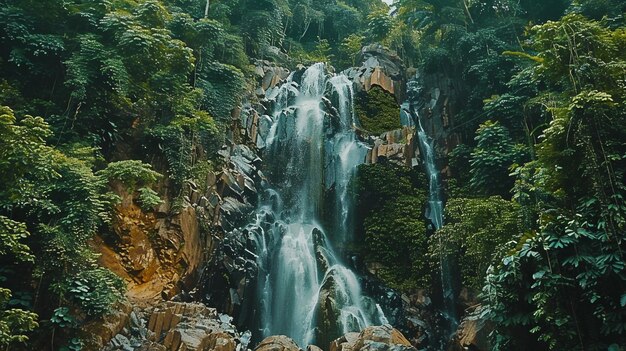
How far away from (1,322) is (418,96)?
1720cm

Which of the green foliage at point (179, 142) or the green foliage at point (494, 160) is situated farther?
the green foliage at point (494, 160)

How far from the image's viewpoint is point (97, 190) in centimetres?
941

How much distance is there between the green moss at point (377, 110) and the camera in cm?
1841

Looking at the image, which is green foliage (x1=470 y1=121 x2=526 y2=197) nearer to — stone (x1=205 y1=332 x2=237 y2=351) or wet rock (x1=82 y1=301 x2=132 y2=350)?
stone (x1=205 y1=332 x2=237 y2=351)

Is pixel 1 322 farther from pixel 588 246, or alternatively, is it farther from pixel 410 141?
pixel 410 141

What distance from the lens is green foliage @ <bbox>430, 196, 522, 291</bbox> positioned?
10086 millimetres

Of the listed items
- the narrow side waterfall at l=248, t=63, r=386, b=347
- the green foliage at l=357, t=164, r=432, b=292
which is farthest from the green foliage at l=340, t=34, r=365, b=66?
Answer: the green foliage at l=357, t=164, r=432, b=292

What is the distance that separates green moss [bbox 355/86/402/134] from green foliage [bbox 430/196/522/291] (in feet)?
21.5

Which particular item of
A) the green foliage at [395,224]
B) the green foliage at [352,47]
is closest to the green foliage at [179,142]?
the green foliage at [395,224]

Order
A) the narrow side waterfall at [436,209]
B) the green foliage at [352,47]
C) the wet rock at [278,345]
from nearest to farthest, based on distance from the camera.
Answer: the wet rock at [278,345], the narrow side waterfall at [436,209], the green foliage at [352,47]

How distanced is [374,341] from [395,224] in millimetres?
6152

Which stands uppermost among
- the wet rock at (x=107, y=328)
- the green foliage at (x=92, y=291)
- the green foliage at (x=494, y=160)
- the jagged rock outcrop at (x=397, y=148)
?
the jagged rock outcrop at (x=397, y=148)

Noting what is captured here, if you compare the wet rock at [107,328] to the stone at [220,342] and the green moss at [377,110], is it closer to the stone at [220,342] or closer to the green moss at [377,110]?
the stone at [220,342]

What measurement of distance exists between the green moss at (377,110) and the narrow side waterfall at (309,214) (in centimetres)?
48
